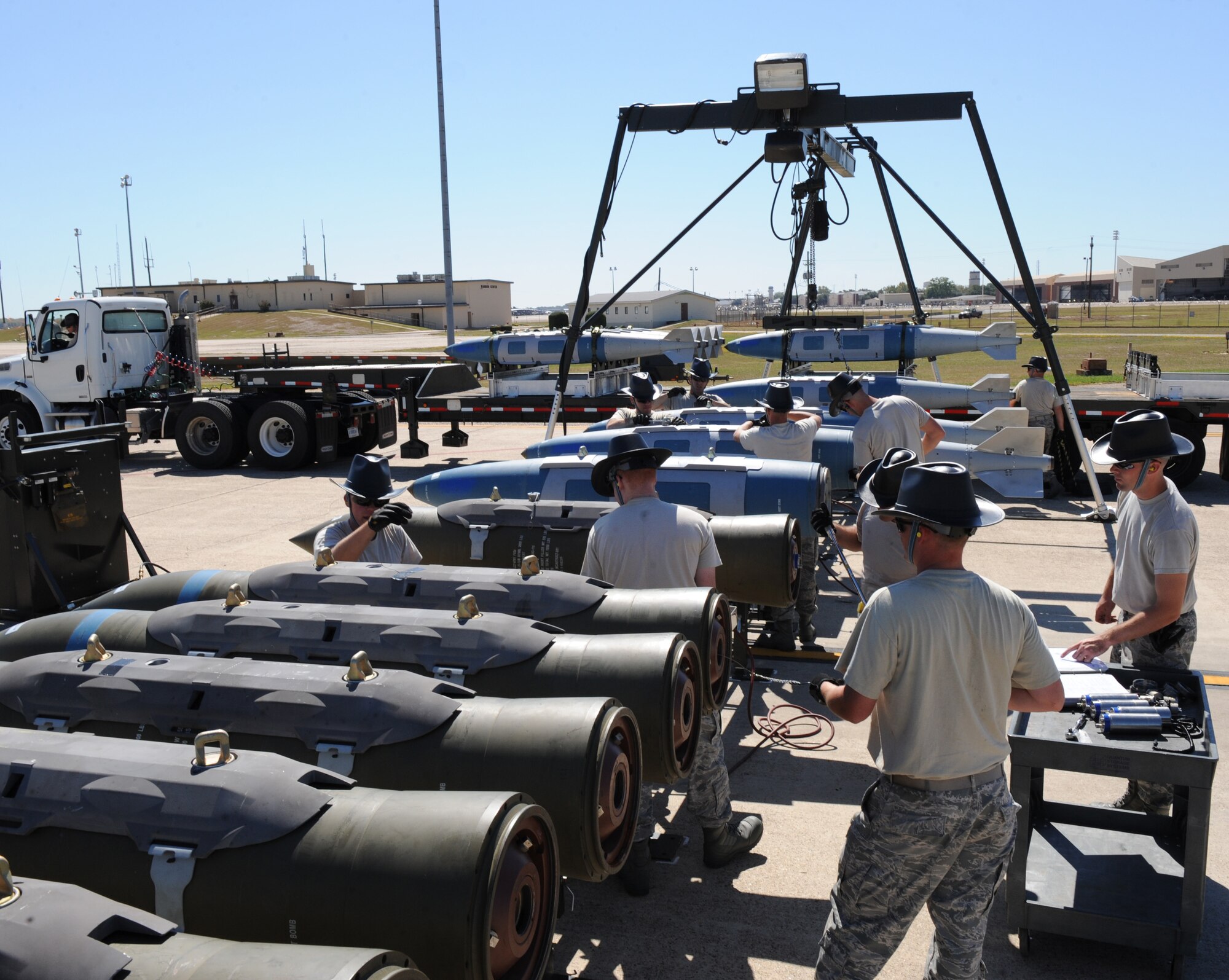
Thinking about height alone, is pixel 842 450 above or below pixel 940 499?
below

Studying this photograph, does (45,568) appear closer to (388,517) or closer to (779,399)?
(388,517)

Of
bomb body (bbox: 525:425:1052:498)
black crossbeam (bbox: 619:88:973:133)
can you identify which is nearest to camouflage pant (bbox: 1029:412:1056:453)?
bomb body (bbox: 525:425:1052:498)

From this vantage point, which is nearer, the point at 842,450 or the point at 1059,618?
the point at 1059,618

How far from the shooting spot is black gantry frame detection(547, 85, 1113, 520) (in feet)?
39.6

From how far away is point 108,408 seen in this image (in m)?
18.4

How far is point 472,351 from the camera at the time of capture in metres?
22.6

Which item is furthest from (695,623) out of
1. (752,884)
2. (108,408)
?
(108,408)

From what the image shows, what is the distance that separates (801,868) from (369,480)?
315 cm

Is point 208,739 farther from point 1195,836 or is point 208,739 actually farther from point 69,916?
point 1195,836

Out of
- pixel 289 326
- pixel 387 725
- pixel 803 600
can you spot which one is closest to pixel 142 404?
pixel 803 600

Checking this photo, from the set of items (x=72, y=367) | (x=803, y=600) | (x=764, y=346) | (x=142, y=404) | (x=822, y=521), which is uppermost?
(x=764, y=346)

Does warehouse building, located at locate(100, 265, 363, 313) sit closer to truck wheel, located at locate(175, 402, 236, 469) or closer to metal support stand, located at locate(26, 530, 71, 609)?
truck wheel, located at locate(175, 402, 236, 469)

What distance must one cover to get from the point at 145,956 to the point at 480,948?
946 mm

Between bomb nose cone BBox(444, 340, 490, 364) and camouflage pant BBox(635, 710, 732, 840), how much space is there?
17784 mm
